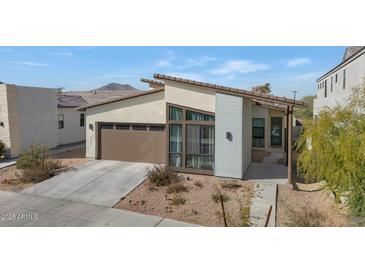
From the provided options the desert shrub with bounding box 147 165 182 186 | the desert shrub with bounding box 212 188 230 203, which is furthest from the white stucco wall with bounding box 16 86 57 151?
the desert shrub with bounding box 212 188 230 203

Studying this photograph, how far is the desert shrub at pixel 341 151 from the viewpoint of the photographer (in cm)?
761

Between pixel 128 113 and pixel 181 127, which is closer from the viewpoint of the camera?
pixel 181 127

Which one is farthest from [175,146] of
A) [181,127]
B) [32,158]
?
[32,158]

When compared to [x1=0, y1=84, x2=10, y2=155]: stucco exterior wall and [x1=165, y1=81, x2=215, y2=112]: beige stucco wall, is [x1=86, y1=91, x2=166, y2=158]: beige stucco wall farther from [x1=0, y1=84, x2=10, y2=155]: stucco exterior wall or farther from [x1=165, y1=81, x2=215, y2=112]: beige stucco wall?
[x1=0, y1=84, x2=10, y2=155]: stucco exterior wall

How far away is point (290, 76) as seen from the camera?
20688mm

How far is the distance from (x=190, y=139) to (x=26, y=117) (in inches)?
435

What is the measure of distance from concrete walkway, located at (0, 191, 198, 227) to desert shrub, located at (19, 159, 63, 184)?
2029 mm

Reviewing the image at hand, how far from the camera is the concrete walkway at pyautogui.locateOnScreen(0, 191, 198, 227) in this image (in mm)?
8297

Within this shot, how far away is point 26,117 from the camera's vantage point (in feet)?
59.9

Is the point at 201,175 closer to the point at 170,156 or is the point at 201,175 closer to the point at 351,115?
the point at 170,156

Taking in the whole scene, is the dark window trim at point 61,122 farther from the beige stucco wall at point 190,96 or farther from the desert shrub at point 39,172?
the beige stucco wall at point 190,96

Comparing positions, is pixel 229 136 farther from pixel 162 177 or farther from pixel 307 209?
pixel 307 209
